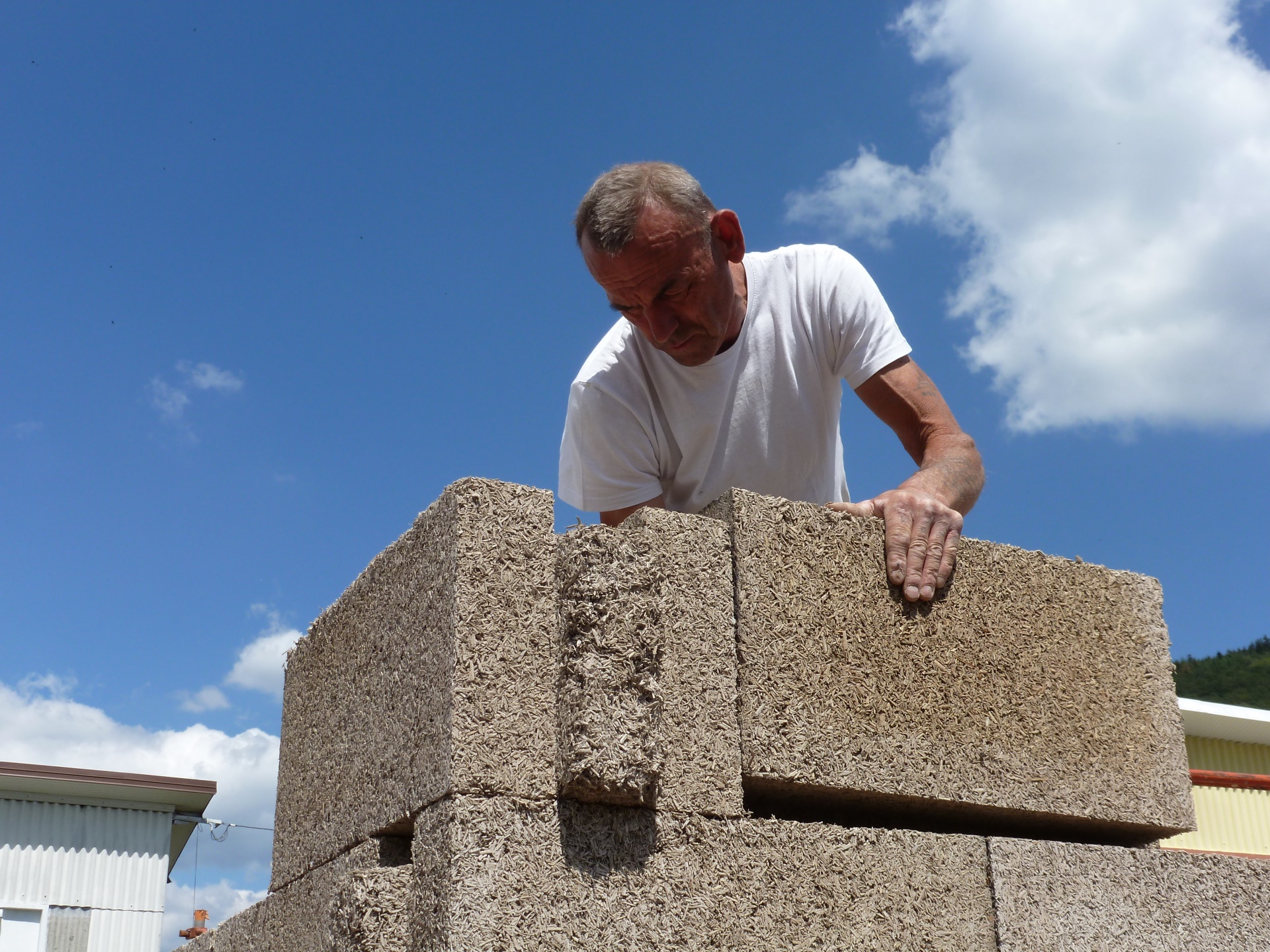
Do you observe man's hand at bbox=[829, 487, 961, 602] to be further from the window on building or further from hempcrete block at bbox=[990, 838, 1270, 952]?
the window on building

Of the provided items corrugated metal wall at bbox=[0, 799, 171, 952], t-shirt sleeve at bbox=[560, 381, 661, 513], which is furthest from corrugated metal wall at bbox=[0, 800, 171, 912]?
t-shirt sleeve at bbox=[560, 381, 661, 513]

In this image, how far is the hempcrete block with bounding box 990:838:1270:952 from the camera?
2336 mm

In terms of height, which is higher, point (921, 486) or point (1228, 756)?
point (1228, 756)

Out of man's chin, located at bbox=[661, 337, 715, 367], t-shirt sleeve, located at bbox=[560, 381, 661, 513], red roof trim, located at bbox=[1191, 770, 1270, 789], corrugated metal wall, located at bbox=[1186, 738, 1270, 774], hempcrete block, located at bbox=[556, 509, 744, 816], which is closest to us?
hempcrete block, located at bbox=[556, 509, 744, 816]

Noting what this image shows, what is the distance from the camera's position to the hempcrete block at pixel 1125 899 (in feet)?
7.66

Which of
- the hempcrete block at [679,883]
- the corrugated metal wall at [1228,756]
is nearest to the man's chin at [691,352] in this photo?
the hempcrete block at [679,883]

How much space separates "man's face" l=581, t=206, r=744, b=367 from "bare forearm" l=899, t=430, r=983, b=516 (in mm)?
611

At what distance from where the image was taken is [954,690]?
8.07 ft

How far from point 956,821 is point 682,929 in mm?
829

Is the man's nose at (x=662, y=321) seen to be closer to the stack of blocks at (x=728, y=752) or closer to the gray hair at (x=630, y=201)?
the gray hair at (x=630, y=201)

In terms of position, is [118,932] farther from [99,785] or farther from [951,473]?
[951,473]

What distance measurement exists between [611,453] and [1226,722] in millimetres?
13925

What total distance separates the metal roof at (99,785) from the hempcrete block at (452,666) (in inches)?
456

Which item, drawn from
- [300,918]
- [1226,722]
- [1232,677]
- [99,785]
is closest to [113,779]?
[99,785]
